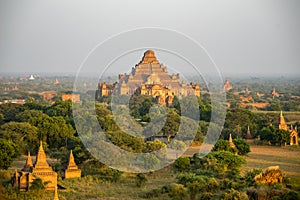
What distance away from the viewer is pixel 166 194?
17.9 metres

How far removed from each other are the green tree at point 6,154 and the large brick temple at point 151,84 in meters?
24.6

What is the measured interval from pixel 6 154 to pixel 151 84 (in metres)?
29.9

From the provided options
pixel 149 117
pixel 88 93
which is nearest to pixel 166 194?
pixel 149 117

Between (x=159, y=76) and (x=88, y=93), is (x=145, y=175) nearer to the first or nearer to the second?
(x=88, y=93)

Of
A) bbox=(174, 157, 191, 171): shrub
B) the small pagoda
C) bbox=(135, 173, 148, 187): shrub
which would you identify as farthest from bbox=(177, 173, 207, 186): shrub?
the small pagoda

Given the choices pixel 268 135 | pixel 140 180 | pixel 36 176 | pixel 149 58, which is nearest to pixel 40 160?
pixel 36 176

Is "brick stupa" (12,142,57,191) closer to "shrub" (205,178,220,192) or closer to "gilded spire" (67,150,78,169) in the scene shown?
"gilded spire" (67,150,78,169)

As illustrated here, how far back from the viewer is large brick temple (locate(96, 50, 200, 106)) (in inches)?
1911

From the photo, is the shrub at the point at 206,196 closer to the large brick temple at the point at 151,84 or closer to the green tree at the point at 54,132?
the green tree at the point at 54,132

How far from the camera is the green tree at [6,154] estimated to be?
68.6 feet

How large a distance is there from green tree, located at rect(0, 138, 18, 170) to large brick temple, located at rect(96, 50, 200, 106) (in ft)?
80.6

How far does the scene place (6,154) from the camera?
2100 cm

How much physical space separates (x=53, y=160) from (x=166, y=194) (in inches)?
295

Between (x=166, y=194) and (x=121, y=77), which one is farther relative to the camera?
(x=121, y=77)
